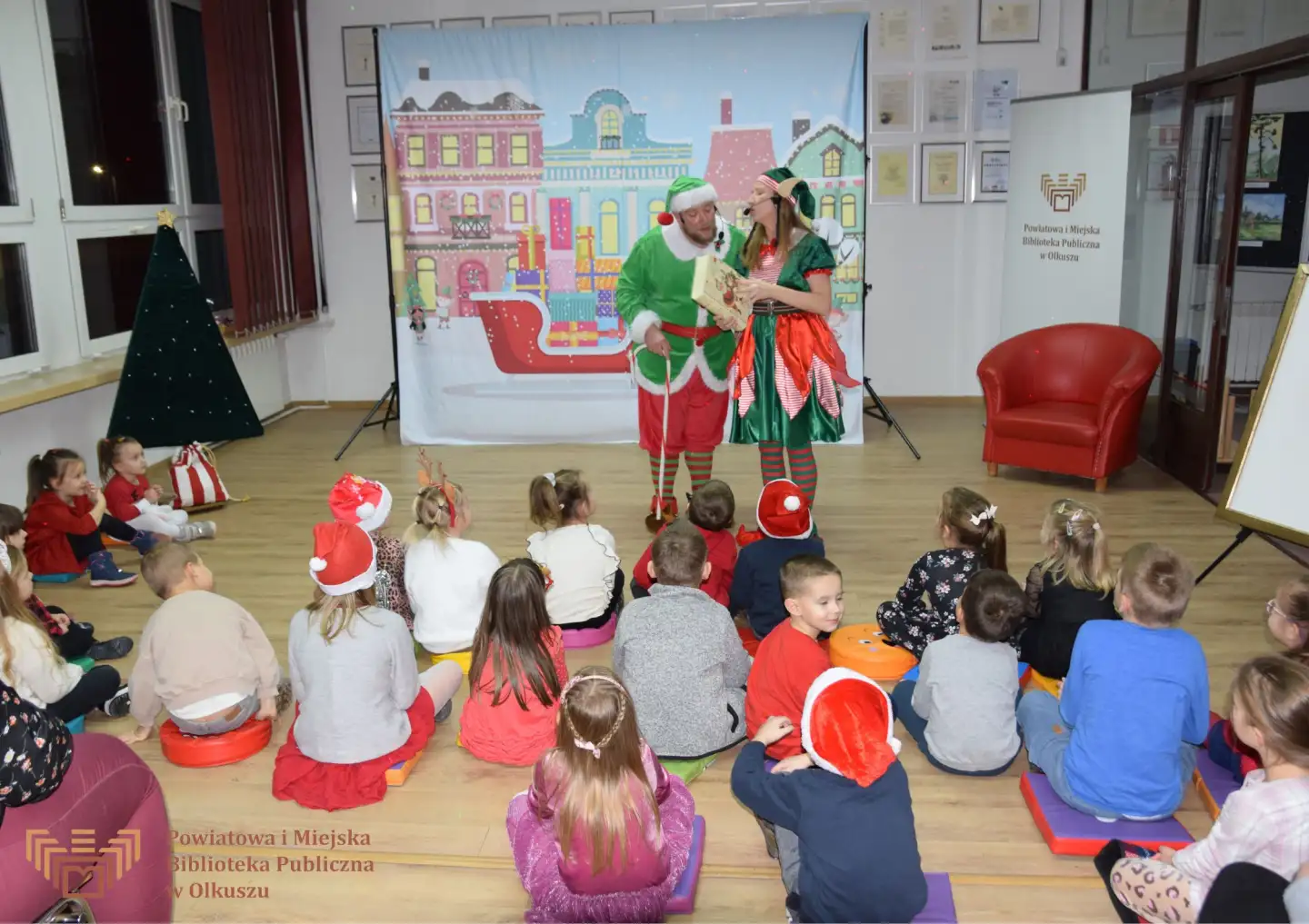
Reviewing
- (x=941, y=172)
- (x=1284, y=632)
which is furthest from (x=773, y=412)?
(x=941, y=172)

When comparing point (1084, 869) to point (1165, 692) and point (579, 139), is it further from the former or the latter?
point (579, 139)

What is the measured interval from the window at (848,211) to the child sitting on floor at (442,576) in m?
3.84

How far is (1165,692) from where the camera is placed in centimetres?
256

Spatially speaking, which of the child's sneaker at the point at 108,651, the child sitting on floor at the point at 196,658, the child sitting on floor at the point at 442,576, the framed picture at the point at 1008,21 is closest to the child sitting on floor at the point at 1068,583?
the child sitting on floor at the point at 442,576

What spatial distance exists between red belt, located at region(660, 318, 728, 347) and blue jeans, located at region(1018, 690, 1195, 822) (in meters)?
2.33

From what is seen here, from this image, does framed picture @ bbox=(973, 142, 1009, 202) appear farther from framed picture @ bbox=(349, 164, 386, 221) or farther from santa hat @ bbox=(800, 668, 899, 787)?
santa hat @ bbox=(800, 668, 899, 787)

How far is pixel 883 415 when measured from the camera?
7305 mm

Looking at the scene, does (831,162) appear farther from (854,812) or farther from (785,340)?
(854,812)

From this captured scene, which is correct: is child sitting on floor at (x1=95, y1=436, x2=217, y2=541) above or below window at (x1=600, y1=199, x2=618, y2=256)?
below

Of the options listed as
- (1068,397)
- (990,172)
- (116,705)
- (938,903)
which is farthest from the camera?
(990,172)

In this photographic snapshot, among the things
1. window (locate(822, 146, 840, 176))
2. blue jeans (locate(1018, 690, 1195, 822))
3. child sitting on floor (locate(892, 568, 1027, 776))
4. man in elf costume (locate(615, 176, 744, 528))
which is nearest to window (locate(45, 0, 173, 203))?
man in elf costume (locate(615, 176, 744, 528))

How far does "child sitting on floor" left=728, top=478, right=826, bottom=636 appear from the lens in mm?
3580

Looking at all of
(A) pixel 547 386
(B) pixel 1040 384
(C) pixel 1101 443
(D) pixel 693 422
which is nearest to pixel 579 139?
(A) pixel 547 386

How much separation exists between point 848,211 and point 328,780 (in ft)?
16.0
